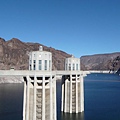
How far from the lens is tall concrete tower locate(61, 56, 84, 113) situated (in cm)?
5838

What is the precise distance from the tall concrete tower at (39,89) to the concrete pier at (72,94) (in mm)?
17235

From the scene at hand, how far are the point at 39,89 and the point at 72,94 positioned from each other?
1983 cm

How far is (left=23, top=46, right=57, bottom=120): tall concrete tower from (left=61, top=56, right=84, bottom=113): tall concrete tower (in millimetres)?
17274

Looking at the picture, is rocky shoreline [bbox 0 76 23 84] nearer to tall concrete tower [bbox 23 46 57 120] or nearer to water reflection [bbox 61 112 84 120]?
water reflection [bbox 61 112 84 120]

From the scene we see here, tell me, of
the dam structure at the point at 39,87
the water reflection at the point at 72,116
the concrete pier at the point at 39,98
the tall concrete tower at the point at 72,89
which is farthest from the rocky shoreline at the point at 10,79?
the concrete pier at the point at 39,98

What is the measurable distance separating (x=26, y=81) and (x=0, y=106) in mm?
30193

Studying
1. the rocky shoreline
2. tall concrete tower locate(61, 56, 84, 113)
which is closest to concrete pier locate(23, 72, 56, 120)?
tall concrete tower locate(61, 56, 84, 113)

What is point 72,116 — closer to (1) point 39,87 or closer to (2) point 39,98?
(2) point 39,98

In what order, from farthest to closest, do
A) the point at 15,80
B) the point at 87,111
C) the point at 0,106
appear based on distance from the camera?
the point at 15,80 < the point at 0,106 < the point at 87,111

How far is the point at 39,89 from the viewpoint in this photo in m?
41.2

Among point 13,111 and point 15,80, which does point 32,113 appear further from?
point 15,80

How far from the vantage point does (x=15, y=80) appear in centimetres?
16762

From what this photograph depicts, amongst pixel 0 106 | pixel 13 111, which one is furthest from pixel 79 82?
pixel 0 106

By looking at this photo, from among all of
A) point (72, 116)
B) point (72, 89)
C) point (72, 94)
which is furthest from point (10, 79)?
point (72, 116)
